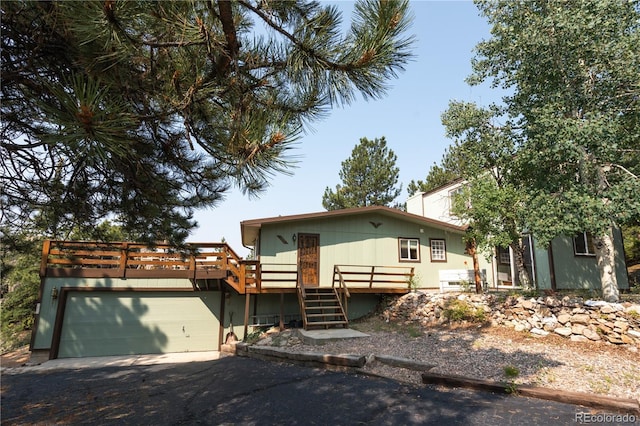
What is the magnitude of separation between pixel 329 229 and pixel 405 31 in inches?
430

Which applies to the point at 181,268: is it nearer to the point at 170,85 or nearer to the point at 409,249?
the point at 409,249

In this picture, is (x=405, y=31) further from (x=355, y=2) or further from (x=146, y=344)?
(x=146, y=344)

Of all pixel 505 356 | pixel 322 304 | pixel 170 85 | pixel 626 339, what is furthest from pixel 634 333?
pixel 170 85

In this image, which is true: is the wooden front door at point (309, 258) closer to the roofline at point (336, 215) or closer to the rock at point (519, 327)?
the roofline at point (336, 215)

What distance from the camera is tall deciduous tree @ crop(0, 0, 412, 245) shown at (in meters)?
2.18

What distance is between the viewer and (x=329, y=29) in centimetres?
278

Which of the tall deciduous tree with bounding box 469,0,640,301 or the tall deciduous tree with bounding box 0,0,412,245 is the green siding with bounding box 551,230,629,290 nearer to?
the tall deciduous tree with bounding box 469,0,640,301

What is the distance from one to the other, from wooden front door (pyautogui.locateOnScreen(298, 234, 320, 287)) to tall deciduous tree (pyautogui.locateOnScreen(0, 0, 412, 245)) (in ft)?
29.6

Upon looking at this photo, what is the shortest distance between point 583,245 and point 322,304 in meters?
10.5

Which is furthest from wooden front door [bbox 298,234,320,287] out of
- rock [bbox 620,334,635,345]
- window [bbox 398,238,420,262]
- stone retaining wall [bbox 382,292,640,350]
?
rock [bbox 620,334,635,345]

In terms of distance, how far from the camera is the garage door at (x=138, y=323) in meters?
11.1

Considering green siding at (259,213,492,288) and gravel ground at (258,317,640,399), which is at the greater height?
green siding at (259,213,492,288)

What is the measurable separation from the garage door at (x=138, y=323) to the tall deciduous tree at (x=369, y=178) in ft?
53.1

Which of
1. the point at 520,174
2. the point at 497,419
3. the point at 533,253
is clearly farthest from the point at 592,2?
the point at 497,419
